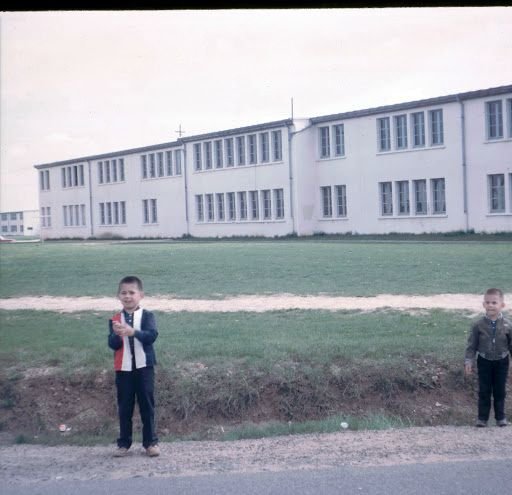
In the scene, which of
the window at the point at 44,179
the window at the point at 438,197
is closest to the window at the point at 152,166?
the window at the point at 44,179

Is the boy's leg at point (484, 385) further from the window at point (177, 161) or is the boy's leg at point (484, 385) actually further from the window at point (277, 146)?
the window at point (177, 161)

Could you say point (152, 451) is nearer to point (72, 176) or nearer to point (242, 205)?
point (242, 205)

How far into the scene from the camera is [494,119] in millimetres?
37562

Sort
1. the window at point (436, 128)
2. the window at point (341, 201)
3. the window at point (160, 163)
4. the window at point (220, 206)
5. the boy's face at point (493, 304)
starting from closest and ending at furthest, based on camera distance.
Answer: the boy's face at point (493, 304)
the window at point (436, 128)
the window at point (341, 201)
the window at point (220, 206)
the window at point (160, 163)

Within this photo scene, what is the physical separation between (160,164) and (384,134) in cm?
1988

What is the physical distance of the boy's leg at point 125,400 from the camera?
685 cm

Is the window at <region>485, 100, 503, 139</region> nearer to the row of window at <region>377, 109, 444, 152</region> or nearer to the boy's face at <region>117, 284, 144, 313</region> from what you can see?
the row of window at <region>377, 109, 444, 152</region>

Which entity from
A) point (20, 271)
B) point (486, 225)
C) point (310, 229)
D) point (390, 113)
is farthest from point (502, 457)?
point (310, 229)

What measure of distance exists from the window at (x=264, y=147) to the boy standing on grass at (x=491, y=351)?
4208 centimetres

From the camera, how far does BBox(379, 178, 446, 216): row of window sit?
4091 centimetres

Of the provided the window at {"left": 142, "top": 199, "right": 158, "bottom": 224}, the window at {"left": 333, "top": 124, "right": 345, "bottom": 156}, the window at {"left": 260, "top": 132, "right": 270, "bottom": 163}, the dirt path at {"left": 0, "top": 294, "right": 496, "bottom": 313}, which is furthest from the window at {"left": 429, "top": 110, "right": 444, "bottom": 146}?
the dirt path at {"left": 0, "top": 294, "right": 496, "bottom": 313}

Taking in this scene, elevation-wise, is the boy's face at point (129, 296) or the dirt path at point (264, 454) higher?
the boy's face at point (129, 296)

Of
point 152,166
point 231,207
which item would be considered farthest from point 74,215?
point 231,207

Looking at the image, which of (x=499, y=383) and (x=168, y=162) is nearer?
(x=499, y=383)
